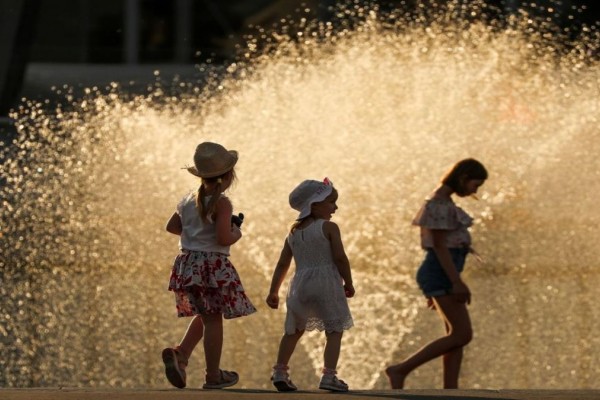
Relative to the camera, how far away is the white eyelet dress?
7.55 meters

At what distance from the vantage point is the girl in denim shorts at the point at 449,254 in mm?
8484

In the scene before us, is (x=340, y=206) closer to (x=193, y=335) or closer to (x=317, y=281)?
(x=193, y=335)

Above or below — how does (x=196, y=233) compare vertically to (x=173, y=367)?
above

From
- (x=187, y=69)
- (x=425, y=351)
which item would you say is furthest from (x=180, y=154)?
(x=187, y=69)

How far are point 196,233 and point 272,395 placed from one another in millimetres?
983

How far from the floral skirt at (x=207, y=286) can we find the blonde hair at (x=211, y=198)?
0.60 feet

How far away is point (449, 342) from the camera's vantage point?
8672 mm

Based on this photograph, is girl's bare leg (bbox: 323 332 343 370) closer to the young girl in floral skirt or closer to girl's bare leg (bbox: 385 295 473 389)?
the young girl in floral skirt

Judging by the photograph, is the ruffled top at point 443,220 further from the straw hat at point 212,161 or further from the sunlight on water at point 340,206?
the sunlight on water at point 340,206

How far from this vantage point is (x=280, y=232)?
1178 cm

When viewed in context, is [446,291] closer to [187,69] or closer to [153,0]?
[187,69]

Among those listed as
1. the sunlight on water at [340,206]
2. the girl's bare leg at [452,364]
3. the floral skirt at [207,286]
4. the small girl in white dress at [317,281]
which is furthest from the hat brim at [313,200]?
the sunlight on water at [340,206]

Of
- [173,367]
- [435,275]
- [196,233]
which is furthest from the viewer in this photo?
[435,275]

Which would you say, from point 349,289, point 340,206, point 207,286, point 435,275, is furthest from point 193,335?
point 340,206
